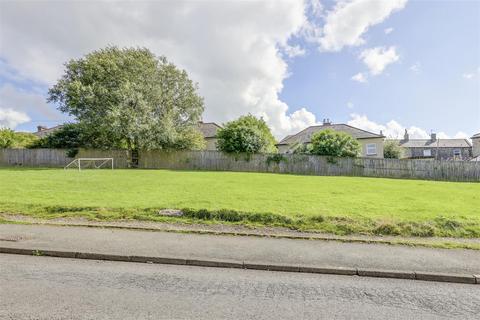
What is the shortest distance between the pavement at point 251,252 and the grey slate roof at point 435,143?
64.5m

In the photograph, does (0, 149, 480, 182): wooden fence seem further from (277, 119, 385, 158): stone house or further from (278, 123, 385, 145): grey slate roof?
(278, 123, 385, 145): grey slate roof

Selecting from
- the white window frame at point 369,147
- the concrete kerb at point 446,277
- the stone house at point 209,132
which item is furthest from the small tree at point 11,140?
the white window frame at point 369,147

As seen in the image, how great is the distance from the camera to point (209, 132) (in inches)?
1634

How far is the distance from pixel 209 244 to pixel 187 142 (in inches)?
904

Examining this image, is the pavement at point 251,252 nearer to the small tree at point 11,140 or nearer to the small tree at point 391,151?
the small tree at point 11,140

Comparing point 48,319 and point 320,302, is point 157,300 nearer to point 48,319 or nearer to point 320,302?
point 48,319

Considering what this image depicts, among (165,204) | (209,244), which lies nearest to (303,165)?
(165,204)

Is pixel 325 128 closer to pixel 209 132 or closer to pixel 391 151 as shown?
pixel 391 151

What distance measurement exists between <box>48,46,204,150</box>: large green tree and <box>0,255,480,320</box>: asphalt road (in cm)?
2107

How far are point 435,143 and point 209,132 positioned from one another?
54113 mm

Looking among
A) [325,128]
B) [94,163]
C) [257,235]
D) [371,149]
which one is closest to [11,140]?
[94,163]

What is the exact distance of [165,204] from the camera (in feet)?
28.1

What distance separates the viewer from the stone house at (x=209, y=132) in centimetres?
3997

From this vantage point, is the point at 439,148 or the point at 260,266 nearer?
the point at 260,266
